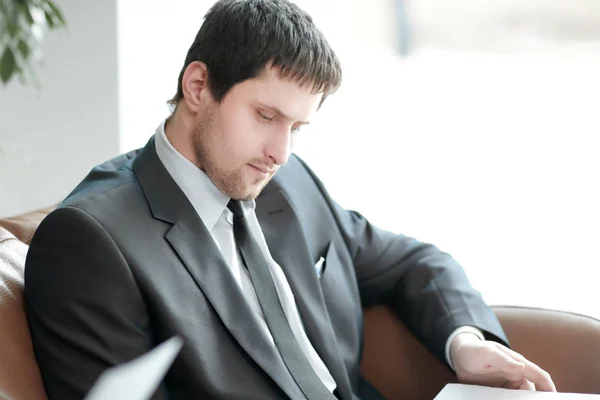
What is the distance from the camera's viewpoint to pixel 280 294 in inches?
59.3

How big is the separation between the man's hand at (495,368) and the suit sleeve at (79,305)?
0.57m

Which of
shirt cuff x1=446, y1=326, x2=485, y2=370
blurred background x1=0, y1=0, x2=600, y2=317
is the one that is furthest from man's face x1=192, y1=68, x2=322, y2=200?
blurred background x1=0, y1=0, x2=600, y2=317

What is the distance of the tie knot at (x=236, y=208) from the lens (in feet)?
4.86

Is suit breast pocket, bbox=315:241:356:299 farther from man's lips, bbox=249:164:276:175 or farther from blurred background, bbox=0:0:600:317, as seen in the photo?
blurred background, bbox=0:0:600:317

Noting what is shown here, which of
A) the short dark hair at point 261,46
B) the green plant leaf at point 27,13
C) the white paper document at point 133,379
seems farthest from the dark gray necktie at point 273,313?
the white paper document at point 133,379

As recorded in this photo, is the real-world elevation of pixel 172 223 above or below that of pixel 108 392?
below

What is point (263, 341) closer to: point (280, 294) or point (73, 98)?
point (280, 294)

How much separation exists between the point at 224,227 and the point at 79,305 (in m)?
0.35

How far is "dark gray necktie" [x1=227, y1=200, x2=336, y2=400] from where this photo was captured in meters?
1.41

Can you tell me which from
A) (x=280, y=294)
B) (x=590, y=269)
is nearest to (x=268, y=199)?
(x=280, y=294)

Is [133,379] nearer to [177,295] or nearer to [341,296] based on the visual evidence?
[177,295]

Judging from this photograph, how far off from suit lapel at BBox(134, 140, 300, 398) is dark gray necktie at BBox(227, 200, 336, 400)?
42mm

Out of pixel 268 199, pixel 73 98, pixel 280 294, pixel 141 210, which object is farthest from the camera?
pixel 73 98

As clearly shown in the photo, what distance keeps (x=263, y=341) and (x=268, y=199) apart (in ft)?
1.18
